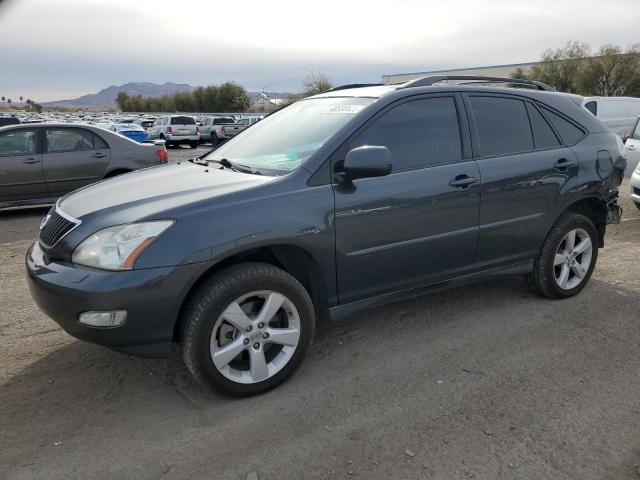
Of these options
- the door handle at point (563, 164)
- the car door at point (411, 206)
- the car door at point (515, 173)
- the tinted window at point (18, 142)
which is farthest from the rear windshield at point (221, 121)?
the car door at point (411, 206)

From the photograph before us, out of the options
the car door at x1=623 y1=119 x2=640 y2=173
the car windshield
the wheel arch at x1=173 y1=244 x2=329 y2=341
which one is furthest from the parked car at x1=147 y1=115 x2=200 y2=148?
the wheel arch at x1=173 y1=244 x2=329 y2=341

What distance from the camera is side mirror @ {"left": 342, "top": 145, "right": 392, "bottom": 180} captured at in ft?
10.3

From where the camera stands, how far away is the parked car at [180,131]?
93.7 ft

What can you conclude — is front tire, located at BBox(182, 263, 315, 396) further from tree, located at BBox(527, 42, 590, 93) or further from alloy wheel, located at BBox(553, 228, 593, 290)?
tree, located at BBox(527, 42, 590, 93)

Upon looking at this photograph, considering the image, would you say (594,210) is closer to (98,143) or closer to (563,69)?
(98,143)

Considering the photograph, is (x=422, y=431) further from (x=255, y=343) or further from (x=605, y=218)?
(x=605, y=218)

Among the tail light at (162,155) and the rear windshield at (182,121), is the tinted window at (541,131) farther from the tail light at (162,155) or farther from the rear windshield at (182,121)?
the rear windshield at (182,121)

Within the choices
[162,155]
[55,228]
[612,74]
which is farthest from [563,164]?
[612,74]

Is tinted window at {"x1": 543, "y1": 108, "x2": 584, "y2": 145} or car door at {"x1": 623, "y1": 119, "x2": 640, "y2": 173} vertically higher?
tinted window at {"x1": 543, "y1": 108, "x2": 584, "y2": 145}

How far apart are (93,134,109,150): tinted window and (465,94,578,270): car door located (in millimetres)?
7044

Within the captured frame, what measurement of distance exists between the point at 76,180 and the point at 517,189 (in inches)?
287

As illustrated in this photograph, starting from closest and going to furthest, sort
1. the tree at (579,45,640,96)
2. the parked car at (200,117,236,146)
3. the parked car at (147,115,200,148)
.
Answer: the parked car at (147,115,200,148) → the parked car at (200,117,236,146) → the tree at (579,45,640,96)

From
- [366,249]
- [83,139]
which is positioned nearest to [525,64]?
[83,139]

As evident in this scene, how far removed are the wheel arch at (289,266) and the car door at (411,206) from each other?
137 mm
